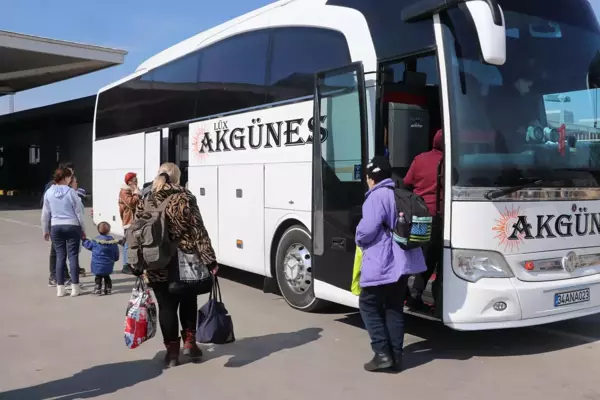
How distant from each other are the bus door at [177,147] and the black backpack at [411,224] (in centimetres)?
575

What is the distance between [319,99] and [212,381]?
3114 millimetres

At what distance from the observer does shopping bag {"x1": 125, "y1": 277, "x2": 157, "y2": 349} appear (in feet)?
17.6

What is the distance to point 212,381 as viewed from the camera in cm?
523

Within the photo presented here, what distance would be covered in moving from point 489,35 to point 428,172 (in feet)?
4.56

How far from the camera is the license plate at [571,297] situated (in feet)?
18.5

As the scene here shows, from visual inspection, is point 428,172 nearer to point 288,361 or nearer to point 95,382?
point 288,361

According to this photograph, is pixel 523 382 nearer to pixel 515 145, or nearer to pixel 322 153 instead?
pixel 515 145

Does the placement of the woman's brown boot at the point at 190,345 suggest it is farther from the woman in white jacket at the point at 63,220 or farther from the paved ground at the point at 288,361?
the woman in white jacket at the point at 63,220

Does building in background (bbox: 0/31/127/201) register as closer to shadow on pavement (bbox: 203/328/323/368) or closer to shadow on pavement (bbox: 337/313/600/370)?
shadow on pavement (bbox: 203/328/323/368)

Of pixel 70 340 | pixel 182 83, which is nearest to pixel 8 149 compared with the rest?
pixel 182 83

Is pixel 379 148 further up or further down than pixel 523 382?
further up

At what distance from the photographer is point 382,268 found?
204 inches

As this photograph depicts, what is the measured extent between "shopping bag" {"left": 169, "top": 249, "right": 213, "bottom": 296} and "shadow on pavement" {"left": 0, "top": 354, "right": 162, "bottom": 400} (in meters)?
0.78

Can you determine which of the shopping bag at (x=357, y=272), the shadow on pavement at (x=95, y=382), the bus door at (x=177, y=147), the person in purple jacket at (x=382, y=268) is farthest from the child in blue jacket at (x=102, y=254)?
the person in purple jacket at (x=382, y=268)
